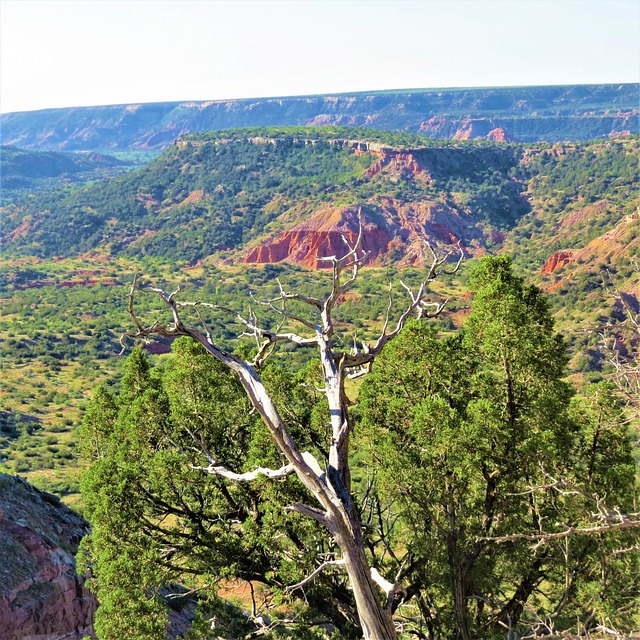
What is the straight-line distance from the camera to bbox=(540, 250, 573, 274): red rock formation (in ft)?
362

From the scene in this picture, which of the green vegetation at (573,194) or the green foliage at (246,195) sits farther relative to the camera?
the green foliage at (246,195)

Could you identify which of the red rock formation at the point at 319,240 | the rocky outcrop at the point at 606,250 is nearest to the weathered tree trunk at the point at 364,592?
the rocky outcrop at the point at 606,250

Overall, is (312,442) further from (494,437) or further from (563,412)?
(563,412)

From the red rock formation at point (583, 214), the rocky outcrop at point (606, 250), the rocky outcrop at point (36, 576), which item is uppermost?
the red rock formation at point (583, 214)

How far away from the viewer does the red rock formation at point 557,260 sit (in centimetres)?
11042

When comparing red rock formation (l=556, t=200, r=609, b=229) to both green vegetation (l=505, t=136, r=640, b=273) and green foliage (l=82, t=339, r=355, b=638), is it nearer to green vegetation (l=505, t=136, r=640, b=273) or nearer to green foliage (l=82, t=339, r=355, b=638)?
green vegetation (l=505, t=136, r=640, b=273)

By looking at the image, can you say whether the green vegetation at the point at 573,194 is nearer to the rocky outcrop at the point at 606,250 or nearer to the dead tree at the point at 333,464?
the rocky outcrop at the point at 606,250

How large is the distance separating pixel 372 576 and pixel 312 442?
19.0 feet

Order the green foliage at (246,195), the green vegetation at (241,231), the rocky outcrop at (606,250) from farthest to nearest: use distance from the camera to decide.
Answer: the green foliage at (246,195), the rocky outcrop at (606,250), the green vegetation at (241,231)

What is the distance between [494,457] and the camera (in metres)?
14.2

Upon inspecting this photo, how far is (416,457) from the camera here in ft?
47.2

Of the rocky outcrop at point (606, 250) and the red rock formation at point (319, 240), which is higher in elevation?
the red rock formation at point (319, 240)

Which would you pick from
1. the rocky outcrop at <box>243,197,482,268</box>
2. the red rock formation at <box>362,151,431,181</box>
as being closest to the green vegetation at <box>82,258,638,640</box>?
the rocky outcrop at <box>243,197,482,268</box>

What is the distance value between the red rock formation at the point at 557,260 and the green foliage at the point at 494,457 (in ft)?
326
